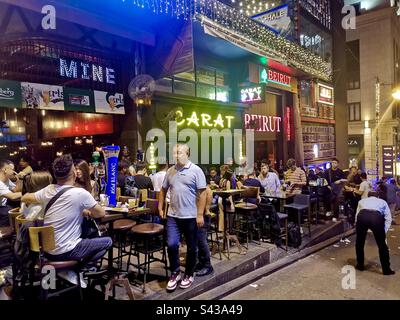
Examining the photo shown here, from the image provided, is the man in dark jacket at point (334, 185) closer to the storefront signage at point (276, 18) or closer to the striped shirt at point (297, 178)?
the striped shirt at point (297, 178)

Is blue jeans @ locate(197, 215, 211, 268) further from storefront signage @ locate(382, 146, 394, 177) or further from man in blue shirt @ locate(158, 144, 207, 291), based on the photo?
storefront signage @ locate(382, 146, 394, 177)

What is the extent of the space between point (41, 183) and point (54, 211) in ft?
2.97

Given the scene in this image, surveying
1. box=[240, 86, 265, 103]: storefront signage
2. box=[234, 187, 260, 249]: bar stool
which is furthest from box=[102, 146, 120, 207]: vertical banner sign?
box=[240, 86, 265, 103]: storefront signage

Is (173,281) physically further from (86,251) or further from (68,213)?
(68,213)

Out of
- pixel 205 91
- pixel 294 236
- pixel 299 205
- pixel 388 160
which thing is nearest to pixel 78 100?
pixel 205 91

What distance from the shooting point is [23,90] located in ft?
25.1

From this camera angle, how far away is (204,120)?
496 inches

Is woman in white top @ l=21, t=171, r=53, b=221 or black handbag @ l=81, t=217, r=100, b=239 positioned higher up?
woman in white top @ l=21, t=171, r=53, b=221

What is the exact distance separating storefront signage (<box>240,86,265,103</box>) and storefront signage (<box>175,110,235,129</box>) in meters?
1.00

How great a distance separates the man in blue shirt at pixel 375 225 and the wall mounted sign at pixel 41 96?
759 cm

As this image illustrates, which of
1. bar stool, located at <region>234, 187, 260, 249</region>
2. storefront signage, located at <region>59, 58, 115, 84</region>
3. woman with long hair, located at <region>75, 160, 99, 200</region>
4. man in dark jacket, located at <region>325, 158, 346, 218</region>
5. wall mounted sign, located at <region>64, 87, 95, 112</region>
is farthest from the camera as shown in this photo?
man in dark jacket, located at <region>325, 158, 346, 218</region>

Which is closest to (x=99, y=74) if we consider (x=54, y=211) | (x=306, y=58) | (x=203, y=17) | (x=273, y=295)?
(x=203, y=17)

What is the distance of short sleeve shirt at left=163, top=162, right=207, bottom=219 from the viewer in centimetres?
469

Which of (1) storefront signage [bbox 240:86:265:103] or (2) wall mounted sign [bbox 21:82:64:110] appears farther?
(1) storefront signage [bbox 240:86:265:103]
